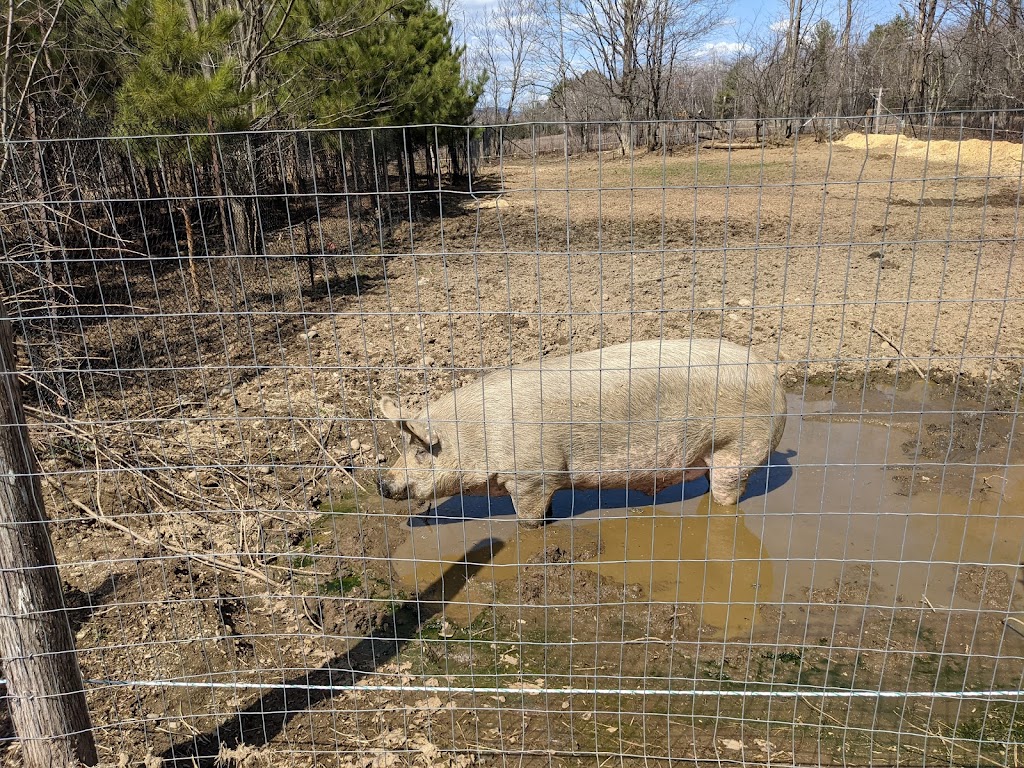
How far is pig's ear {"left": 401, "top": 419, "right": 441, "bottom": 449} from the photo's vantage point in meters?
4.96

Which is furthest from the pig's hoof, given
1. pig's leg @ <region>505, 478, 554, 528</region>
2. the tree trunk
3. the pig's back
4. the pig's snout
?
the tree trunk

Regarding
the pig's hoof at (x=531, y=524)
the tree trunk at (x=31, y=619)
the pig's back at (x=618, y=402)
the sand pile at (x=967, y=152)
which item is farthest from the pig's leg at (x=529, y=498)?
the sand pile at (x=967, y=152)

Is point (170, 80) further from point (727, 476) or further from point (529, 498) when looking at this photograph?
point (727, 476)

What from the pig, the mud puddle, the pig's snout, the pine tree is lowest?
the mud puddle

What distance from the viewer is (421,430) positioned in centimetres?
500

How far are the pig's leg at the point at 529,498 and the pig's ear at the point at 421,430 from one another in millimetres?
653

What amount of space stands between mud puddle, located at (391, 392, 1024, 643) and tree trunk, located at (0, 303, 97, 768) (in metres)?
1.72

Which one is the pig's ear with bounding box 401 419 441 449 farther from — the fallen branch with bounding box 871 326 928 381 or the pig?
the fallen branch with bounding box 871 326 928 381

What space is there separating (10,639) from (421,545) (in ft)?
8.83

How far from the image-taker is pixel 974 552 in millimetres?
4965

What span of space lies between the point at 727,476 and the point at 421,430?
2.24 meters

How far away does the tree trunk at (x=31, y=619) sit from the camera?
292 cm

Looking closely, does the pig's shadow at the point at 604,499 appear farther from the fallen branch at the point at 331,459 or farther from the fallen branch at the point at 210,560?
the fallen branch at the point at 210,560

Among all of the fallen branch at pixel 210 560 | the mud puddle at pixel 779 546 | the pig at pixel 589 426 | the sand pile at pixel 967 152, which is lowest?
the mud puddle at pixel 779 546
